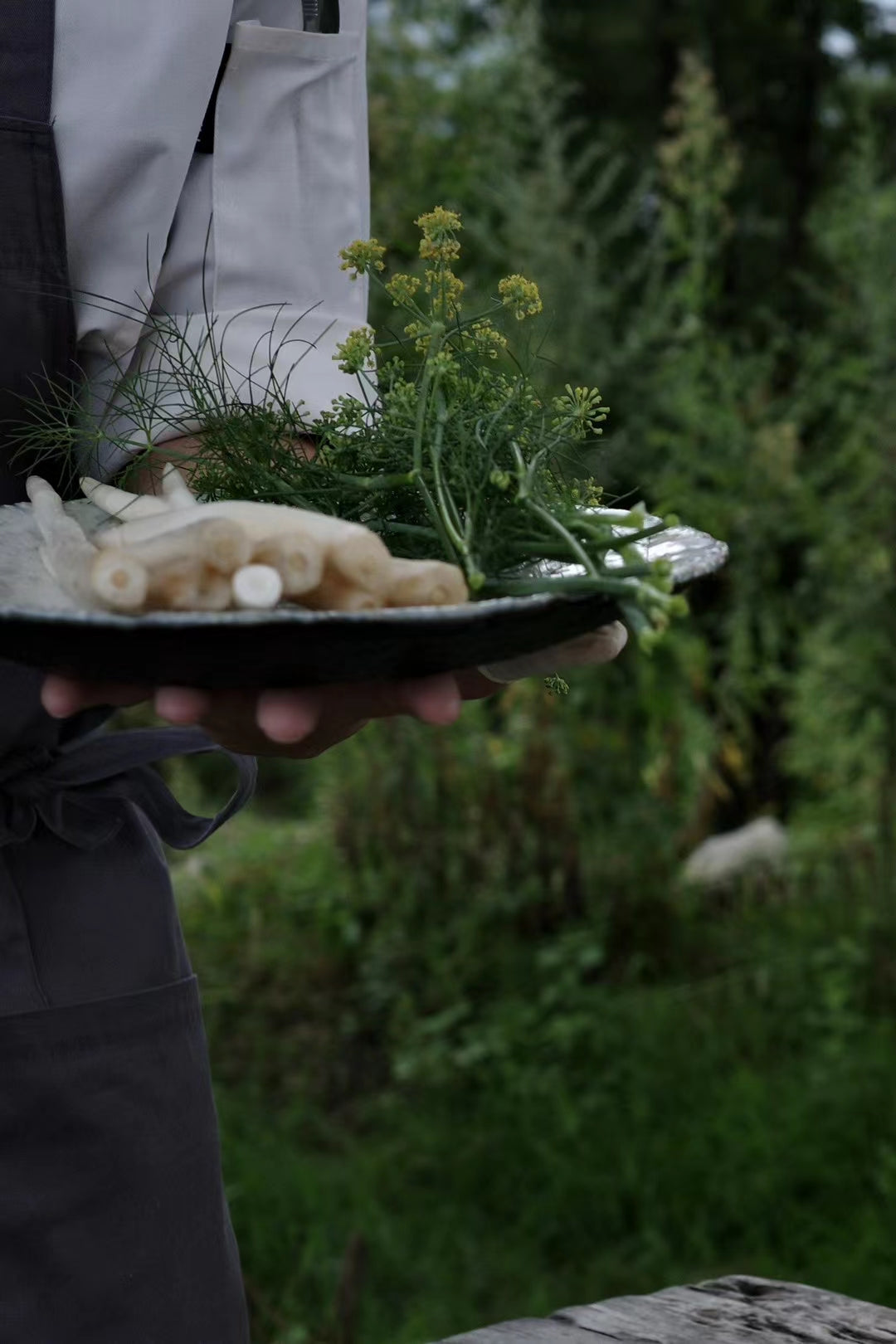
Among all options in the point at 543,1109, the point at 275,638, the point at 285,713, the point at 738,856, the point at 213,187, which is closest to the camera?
the point at 275,638

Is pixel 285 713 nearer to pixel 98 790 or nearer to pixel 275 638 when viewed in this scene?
pixel 275 638

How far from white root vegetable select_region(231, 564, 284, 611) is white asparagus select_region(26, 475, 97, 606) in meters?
0.11

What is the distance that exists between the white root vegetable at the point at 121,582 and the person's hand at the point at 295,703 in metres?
0.09

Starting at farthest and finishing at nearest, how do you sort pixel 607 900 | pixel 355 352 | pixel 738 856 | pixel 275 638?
pixel 738 856
pixel 607 900
pixel 355 352
pixel 275 638

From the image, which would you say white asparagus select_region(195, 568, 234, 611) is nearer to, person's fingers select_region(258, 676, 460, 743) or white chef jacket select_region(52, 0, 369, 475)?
person's fingers select_region(258, 676, 460, 743)

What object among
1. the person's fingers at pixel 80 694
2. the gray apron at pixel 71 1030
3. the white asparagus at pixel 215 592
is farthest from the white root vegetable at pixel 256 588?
the gray apron at pixel 71 1030

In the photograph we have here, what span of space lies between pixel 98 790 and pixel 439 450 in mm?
522

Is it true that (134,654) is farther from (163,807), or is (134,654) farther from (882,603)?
(882,603)

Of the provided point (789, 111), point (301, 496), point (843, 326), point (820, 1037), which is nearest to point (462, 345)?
point (301, 496)

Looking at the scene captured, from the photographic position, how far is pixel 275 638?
99cm

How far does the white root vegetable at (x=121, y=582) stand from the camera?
103cm

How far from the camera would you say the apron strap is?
1.40m

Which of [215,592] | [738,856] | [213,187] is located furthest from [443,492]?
[738,856]

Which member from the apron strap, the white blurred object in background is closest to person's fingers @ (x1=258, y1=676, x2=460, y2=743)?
the apron strap
